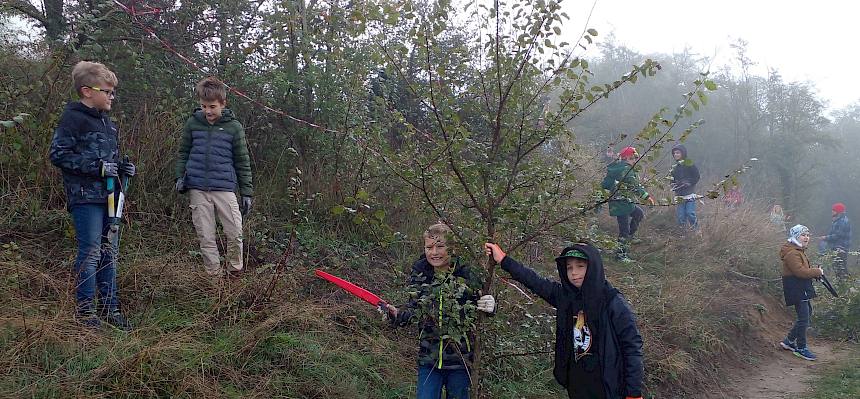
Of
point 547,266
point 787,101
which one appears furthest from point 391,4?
point 787,101

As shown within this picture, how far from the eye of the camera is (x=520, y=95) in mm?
3002

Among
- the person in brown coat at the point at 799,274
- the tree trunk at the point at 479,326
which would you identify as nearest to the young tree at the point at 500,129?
the tree trunk at the point at 479,326

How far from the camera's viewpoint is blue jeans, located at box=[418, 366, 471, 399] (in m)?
3.33

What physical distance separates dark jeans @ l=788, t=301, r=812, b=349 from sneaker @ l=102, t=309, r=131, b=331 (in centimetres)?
694

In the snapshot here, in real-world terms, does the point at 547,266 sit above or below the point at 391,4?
below

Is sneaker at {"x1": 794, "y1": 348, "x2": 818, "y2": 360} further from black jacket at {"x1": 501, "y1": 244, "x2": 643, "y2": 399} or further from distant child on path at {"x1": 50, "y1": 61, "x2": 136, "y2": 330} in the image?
distant child on path at {"x1": 50, "y1": 61, "x2": 136, "y2": 330}

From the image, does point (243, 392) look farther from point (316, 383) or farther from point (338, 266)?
point (338, 266)

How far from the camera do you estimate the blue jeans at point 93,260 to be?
3.66 meters

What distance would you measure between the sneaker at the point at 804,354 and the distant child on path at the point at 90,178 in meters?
7.36

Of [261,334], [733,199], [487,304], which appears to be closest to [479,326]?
[487,304]

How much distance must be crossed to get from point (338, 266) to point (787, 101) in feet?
63.4

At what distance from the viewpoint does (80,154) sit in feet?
12.2

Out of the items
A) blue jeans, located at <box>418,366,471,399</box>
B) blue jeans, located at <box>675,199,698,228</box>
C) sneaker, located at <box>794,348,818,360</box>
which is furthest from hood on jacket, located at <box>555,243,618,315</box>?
blue jeans, located at <box>675,199,698,228</box>

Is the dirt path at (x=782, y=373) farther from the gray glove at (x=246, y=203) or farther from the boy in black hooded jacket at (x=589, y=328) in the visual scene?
the gray glove at (x=246, y=203)
